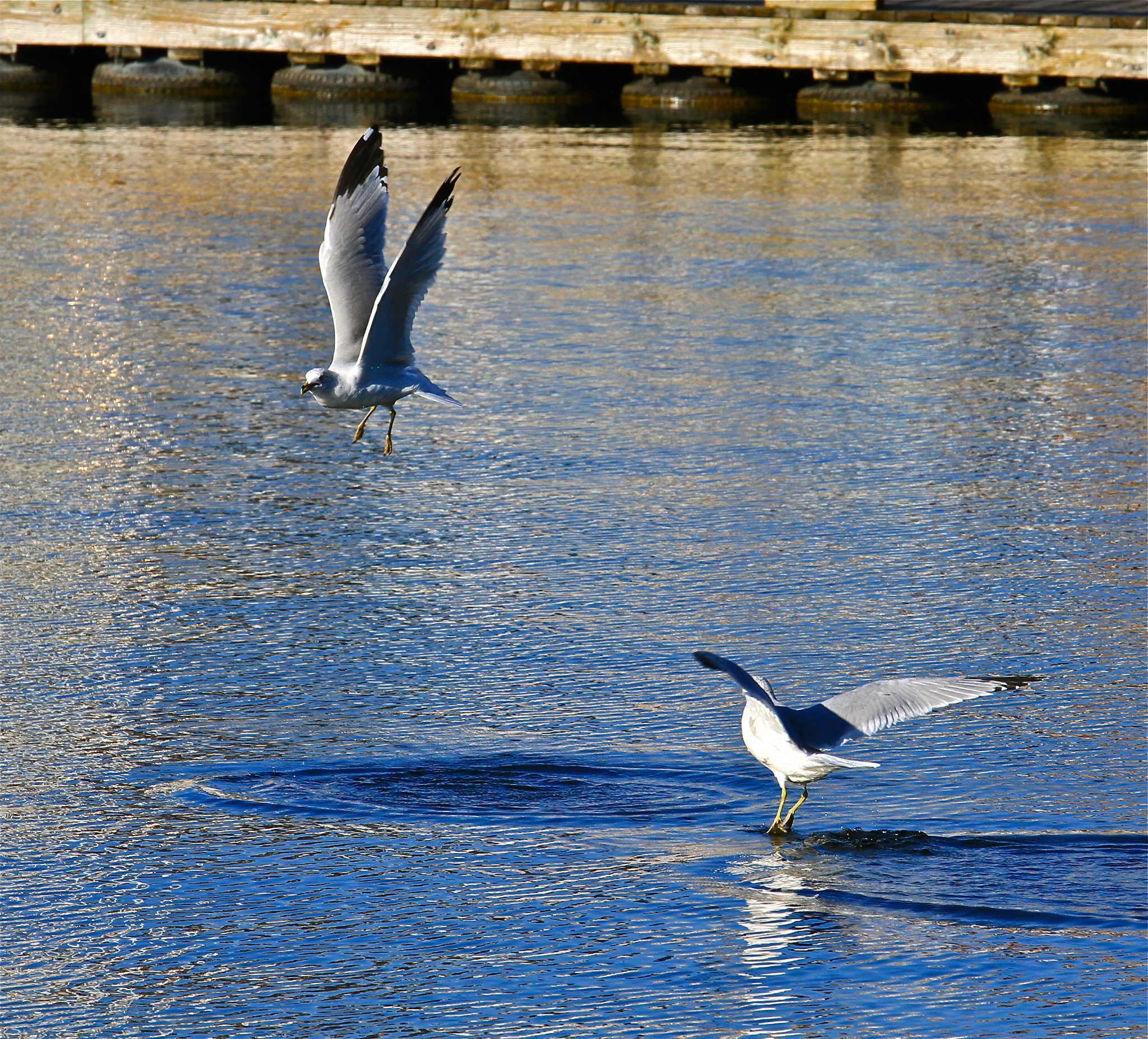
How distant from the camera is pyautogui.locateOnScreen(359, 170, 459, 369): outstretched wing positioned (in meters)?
6.85

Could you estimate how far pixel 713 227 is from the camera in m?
13.7

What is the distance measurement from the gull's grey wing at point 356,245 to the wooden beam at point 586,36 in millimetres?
12567

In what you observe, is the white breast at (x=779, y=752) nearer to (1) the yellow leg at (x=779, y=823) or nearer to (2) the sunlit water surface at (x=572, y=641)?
(1) the yellow leg at (x=779, y=823)

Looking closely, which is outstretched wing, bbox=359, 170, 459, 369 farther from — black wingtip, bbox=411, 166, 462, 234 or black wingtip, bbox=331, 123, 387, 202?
black wingtip, bbox=331, 123, 387, 202

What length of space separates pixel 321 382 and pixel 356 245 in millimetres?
781

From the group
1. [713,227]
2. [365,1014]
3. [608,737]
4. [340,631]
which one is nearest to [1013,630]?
[608,737]

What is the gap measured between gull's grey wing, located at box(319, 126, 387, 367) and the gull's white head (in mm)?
253

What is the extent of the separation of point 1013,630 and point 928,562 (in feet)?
2.32

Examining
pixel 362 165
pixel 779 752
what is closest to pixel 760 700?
pixel 779 752

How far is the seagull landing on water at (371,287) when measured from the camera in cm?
693

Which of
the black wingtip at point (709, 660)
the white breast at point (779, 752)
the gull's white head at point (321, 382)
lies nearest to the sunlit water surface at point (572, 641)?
the white breast at point (779, 752)

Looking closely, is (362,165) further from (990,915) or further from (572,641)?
(990,915)

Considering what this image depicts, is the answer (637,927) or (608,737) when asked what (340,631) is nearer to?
(608,737)

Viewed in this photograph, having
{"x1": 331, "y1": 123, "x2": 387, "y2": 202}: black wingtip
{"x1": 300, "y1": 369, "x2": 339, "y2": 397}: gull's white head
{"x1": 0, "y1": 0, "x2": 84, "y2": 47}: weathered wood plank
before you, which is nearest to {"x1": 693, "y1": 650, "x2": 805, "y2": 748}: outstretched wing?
{"x1": 300, "y1": 369, "x2": 339, "y2": 397}: gull's white head
